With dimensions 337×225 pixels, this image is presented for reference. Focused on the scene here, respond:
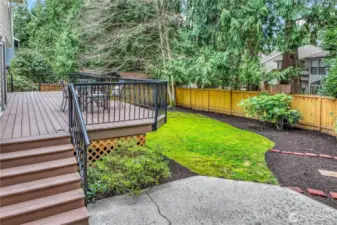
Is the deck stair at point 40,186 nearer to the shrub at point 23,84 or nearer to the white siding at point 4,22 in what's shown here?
the white siding at point 4,22

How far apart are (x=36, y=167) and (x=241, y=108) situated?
34.7ft

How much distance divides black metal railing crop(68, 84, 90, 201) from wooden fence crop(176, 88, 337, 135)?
8144mm

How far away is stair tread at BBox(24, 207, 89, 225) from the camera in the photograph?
3.42 metres

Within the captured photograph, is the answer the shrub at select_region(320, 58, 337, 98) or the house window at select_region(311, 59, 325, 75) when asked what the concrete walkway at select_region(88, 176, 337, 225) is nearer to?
the shrub at select_region(320, 58, 337, 98)

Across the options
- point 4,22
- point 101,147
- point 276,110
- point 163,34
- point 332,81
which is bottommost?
point 101,147

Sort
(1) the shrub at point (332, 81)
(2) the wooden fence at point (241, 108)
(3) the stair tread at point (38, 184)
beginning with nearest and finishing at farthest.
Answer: (3) the stair tread at point (38, 184) < (1) the shrub at point (332, 81) < (2) the wooden fence at point (241, 108)

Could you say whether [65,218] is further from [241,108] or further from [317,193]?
[241,108]

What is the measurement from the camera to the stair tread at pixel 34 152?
3960 millimetres

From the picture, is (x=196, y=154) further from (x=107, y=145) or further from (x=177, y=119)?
(x=177, y=119)

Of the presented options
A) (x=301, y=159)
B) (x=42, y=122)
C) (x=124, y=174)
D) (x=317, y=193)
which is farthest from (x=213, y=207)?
(x=42, y=122)

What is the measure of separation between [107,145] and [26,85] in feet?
37.6

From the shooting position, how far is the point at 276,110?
9.76 m

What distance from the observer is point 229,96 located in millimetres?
13617

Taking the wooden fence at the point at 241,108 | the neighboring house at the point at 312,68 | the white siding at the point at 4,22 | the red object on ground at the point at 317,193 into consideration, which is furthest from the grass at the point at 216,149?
the neighboring house at the point at 312,68
